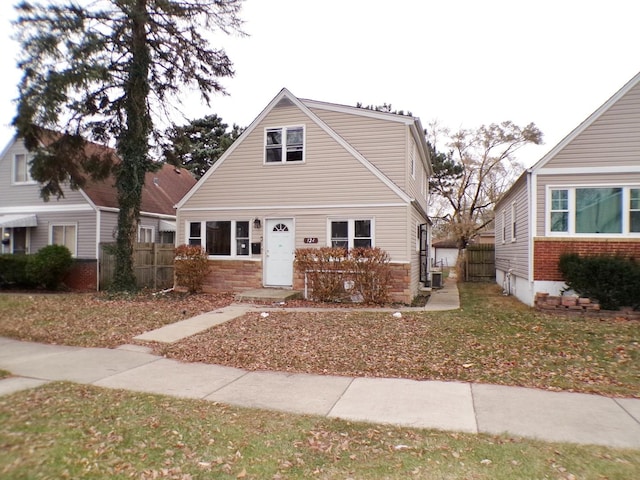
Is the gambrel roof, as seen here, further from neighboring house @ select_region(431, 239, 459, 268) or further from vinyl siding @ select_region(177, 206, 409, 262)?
neighboring house @ select_region(431, 239, 459, 268)

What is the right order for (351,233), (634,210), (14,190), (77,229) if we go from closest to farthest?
1. (634,210)
2. (351,233)
3. (77,229)
4. (14,190)

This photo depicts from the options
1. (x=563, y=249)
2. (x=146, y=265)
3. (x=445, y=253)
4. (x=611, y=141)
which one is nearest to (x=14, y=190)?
(x=146, y=265)

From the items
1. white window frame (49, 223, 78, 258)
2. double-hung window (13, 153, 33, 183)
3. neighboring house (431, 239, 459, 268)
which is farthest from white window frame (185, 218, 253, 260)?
neighboring house (431, 239, 459, 268)

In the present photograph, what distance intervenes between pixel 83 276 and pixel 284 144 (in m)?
9.54

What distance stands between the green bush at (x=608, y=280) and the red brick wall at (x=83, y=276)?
1597 centimetres

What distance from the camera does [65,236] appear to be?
17.8 meters

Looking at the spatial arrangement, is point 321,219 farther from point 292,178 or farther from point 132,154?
point 132,154

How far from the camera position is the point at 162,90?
1559 cm

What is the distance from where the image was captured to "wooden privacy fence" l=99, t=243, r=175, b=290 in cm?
1678

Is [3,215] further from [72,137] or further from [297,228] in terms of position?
[297,228]

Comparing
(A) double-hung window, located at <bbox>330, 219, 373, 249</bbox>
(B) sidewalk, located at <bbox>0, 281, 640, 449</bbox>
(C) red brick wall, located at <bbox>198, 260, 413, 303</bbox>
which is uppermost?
(A) double-hung window, located at <bbox>330, 219, 373, 249</bbox>

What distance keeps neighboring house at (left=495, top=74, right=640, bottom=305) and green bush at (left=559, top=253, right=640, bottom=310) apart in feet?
2.54

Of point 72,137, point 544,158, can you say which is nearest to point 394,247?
point 544,158

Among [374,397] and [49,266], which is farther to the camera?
[49,266]
